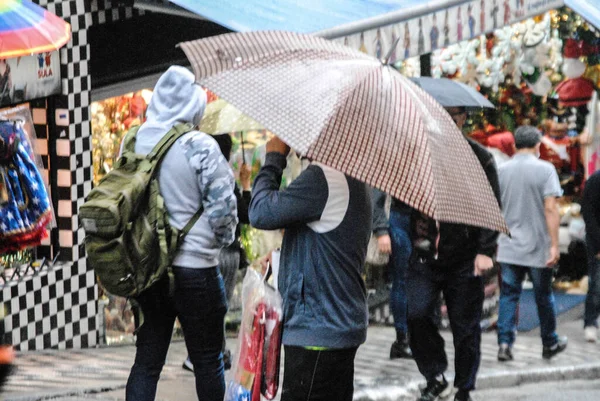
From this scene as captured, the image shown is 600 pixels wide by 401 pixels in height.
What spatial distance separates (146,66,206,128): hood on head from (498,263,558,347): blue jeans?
14.6 feet

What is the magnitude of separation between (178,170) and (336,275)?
3.62ft

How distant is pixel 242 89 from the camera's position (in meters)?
4.91

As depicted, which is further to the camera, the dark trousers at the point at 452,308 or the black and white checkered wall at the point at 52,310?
the black and white checkered wall at the point at 52,310

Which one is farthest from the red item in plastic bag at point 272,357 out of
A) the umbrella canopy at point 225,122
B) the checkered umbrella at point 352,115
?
the umbrella canopy at point 225,122

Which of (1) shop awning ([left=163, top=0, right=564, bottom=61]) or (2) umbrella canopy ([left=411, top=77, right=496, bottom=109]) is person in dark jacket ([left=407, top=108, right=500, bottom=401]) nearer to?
(2) umbrella canopy ([left=411, top=77, right=496, bottom=109])

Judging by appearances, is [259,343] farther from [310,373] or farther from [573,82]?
[573,82]

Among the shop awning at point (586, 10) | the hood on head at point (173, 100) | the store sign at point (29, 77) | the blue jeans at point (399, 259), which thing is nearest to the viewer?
the hood on head at point (173, 100)

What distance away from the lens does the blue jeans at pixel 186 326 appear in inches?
231

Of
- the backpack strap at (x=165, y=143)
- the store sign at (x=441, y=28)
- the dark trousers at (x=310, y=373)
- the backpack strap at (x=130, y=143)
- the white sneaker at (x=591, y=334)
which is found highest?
the backpack strap at (x=165, y=143)

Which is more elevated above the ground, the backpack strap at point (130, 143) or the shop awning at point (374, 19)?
the backpack strap at point (130, 143)

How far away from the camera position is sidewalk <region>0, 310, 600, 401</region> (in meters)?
7.69

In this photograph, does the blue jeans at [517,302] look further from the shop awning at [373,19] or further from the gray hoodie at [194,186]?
the gray hoodie at [194,186]

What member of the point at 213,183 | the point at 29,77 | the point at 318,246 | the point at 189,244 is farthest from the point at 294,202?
the point at 29,77

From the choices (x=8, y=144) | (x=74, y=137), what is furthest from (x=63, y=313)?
(x=8, y=144)
